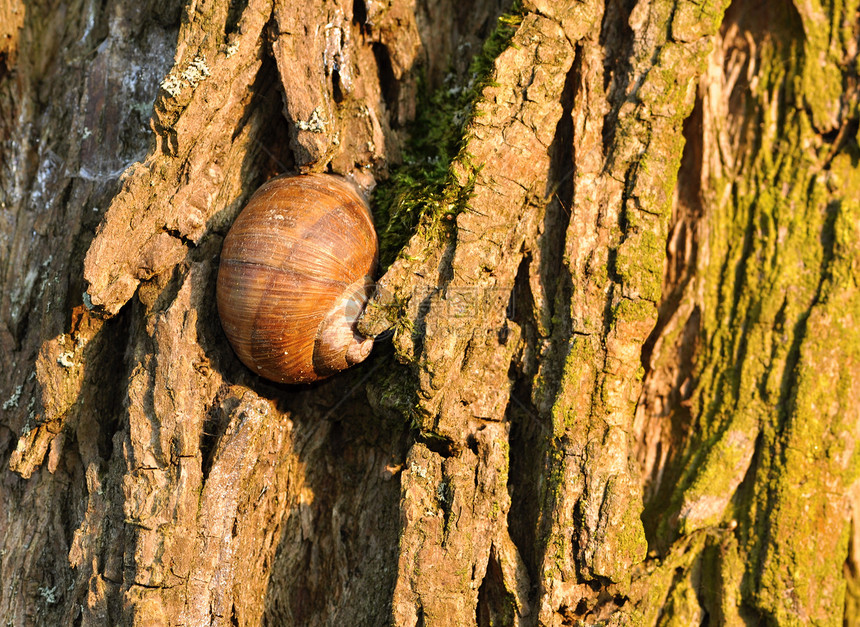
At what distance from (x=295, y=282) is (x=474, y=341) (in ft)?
3.16

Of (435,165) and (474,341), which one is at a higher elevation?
(435,165)

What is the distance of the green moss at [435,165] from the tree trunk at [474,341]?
25 millimetres

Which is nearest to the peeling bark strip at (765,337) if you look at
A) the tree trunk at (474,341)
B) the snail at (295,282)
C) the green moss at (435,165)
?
the tree trunk at (474,341)

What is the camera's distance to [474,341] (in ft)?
10.4

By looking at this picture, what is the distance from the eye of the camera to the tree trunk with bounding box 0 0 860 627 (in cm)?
307

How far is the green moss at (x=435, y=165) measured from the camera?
126 inches

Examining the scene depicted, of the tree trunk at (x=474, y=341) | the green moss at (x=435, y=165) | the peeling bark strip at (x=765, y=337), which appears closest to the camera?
the tree trunk at (x=474, y=341)

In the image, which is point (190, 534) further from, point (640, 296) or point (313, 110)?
point (640, 296)

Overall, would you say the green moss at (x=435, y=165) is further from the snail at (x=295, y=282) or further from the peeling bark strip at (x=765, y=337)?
the peeling bark strip at (x=765, y=337)

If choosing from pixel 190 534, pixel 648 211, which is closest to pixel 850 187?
pixel 648 211

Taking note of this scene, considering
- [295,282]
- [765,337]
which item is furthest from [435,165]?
[765,337]

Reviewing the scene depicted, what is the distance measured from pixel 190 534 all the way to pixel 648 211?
288cm

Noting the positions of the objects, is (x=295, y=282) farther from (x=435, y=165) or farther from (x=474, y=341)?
(x=435, y=165)

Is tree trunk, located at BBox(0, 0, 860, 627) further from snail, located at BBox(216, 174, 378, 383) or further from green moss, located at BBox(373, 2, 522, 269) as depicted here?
snail, located at BBox(216, 174, 378, 383)
